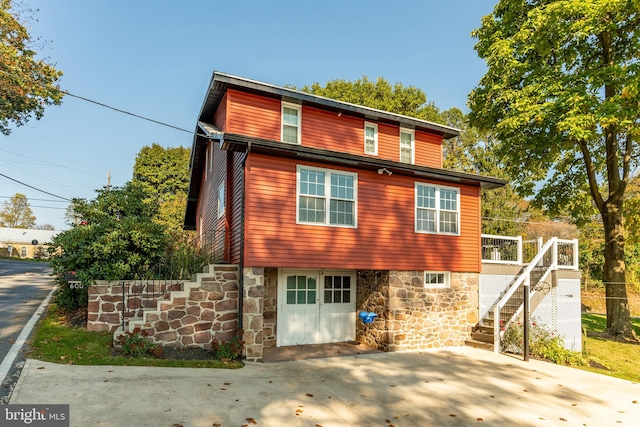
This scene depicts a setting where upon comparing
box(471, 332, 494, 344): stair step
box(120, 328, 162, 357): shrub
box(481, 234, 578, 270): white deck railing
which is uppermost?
box(481, 234, 578, 270): white deck railing

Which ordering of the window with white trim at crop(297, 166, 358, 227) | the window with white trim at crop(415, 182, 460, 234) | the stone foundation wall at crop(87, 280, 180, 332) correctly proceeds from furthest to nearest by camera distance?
the window with white trim at crop(415, 182, 460, 234) → the window with white trim at crop(297, 166, 358, 227) → the stone foundation wall at crop(87, 280, 180, 332)

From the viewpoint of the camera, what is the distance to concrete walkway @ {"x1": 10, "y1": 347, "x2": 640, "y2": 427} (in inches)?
→ 227

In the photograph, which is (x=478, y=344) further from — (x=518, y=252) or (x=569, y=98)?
(x=569, y=98)

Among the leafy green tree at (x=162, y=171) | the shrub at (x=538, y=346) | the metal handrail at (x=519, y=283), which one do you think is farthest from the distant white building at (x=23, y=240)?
the shrub at (x=538, y=346)

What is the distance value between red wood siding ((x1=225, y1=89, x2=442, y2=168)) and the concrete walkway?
6758 millimetres

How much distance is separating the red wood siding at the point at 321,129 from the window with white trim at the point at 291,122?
167 millimetres

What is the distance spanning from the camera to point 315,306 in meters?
12.4

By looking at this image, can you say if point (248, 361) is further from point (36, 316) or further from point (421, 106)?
point (421, 106)

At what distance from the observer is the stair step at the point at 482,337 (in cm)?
1252

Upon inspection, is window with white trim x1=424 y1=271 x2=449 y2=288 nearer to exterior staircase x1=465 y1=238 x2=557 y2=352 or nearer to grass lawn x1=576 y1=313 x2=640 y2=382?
exterior staircase x1=465 y1=238 x2=557 y2=352

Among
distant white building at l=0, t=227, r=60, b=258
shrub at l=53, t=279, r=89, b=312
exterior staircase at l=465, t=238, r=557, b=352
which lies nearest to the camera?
shrub at l=53, t=279, r=89, b=312

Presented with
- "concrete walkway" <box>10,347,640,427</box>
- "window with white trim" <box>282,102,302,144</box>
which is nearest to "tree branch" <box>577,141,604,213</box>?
"concrete walkway" <box>10,347,640,427</box>

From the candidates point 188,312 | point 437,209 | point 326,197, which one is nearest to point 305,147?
point 326,197

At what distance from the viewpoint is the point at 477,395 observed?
7723 millimetres
